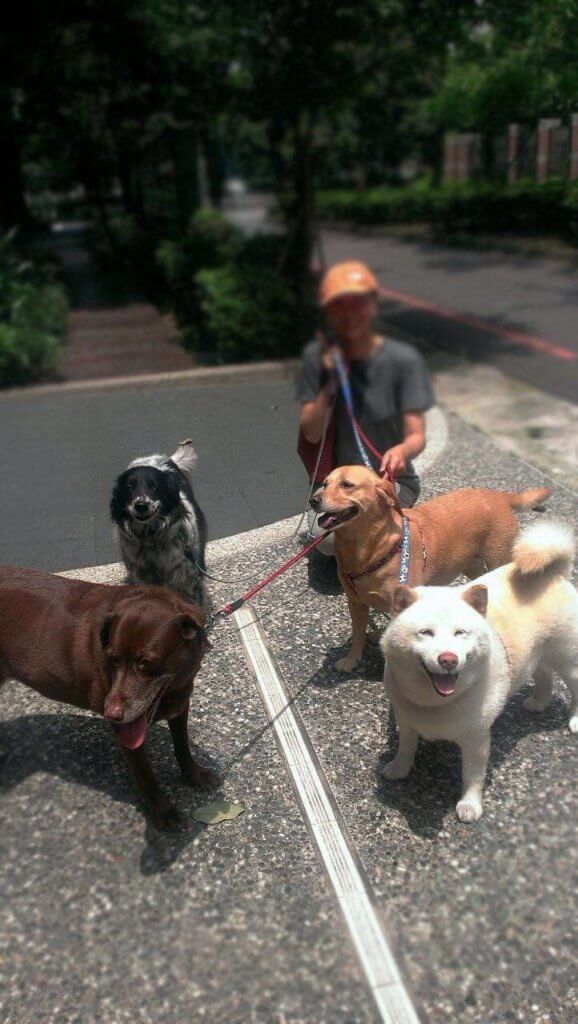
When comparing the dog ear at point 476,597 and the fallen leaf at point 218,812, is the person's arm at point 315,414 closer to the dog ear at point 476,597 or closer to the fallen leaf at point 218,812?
the dog ear at point 476,597

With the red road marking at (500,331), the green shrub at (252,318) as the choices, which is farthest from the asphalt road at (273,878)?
the green shrub at (252,318)

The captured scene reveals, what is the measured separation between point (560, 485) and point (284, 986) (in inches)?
176

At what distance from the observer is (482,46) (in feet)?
30.5

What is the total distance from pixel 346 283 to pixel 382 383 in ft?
1.79

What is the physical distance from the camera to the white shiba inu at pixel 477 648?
8.20 feet

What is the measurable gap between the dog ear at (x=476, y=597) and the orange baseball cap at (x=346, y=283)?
122 centimetres

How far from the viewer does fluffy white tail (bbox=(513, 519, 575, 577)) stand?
113 inches

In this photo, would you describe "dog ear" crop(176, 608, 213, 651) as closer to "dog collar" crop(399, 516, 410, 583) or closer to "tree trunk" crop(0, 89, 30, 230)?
"dog collar" crop(399, 516, 410, 583)

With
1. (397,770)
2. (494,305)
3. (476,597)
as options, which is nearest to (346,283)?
(476,597)

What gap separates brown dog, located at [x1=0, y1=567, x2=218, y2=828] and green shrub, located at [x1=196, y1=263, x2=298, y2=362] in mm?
6873

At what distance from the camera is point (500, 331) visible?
11.2 meters

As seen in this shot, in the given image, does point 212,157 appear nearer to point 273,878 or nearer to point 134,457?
point 134,457

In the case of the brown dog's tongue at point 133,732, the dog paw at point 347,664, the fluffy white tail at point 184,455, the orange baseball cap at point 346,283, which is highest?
the orange baseball cap at point 346,283

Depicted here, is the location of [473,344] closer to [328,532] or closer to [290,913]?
[328,532]
